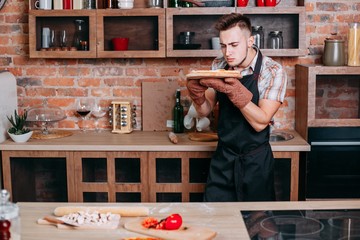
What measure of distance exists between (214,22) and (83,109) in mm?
1236

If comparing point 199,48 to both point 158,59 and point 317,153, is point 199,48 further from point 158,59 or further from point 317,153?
point 317,153

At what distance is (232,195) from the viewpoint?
3.58m

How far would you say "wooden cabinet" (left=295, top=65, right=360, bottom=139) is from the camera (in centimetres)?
414

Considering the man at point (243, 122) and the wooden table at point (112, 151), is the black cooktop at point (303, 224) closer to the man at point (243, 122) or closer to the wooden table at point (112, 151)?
the man at point (243, 122)

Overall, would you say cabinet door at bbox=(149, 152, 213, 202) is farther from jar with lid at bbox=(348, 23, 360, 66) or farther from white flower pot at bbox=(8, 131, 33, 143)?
jar with lid at bbox=(348, 23, 360, 66)

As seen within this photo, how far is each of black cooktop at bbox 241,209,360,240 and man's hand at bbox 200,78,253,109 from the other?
94 cm

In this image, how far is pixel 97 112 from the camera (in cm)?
470

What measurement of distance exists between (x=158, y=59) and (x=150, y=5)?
46cm

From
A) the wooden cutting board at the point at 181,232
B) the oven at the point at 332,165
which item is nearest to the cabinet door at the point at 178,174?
the oven at the point at 332,165

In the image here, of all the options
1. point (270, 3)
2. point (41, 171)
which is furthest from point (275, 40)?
point (41, 171)

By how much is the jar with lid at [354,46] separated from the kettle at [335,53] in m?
0.07

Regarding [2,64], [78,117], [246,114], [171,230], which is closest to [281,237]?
[171,230]

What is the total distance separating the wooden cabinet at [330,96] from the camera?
4.14 meters

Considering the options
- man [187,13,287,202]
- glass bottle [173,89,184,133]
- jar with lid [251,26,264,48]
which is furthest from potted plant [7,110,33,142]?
jar with lid [251,26,264,48]
